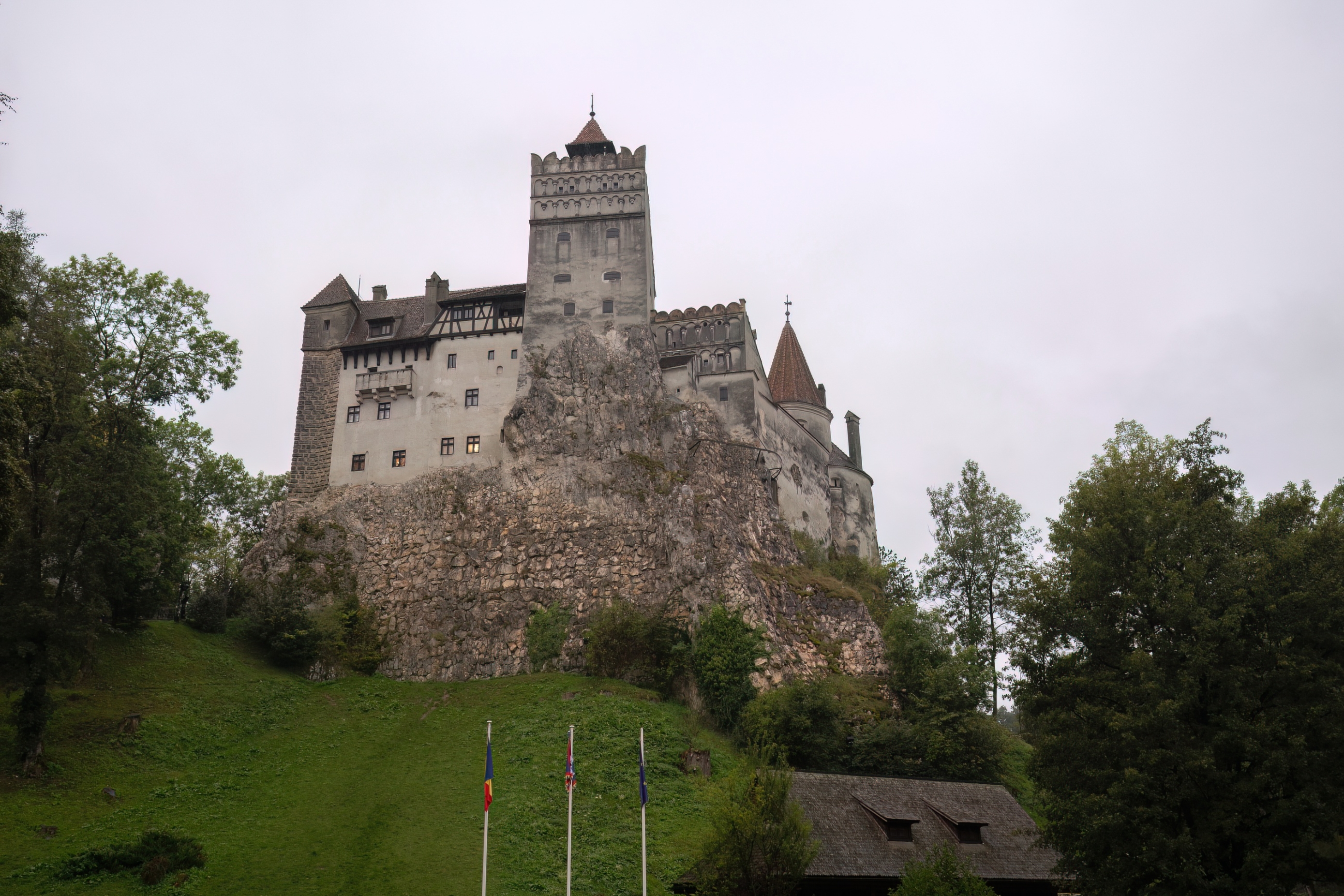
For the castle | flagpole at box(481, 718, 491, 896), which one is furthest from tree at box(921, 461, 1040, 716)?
flagpole at box(481, 718, 491, 896)

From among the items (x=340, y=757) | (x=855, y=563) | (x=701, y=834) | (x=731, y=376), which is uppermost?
(x=731, y=376)

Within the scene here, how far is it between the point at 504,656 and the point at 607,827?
51.3 ft

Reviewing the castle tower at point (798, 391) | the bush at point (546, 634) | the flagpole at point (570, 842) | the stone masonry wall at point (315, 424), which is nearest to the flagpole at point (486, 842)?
the flagpole at point (570, 842)

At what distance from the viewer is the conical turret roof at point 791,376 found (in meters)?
66.1

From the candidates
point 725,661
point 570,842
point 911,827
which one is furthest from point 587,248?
point 570,842

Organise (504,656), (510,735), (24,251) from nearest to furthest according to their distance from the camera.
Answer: (24,251)
(510,735)
(504,656)

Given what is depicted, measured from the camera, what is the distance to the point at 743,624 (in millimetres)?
46219

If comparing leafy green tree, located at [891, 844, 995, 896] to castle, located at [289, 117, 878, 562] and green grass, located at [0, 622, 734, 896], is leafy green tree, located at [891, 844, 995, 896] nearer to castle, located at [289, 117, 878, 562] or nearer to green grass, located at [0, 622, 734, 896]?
green grass, located at [0, 622, 734, 896]

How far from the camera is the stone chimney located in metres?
69.2

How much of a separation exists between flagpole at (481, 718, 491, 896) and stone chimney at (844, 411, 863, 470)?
39977 millimetres

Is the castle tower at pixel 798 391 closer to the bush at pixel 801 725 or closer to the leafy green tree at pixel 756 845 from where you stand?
the bush at pixel 801 725

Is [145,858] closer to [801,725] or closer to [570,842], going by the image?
[570,842]

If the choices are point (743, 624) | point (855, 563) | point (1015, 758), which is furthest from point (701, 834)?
point (855, 563)

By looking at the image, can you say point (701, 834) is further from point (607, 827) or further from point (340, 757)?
point (340, 757)
